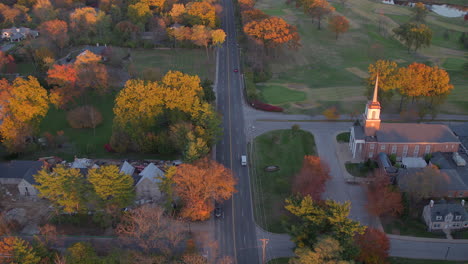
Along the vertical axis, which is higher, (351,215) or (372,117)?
(372,117)

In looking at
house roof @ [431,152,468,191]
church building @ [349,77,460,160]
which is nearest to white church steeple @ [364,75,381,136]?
church building @ [349,77,460,160]

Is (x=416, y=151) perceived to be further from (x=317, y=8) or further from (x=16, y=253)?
(x=317, y=8)

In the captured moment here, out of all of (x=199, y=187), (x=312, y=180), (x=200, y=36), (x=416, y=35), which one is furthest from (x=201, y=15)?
(x=199, y=187)

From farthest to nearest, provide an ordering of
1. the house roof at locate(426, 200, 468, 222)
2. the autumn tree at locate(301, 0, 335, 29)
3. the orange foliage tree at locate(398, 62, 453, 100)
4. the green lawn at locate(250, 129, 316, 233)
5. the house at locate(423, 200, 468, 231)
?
the autumn tree at locate(301, 0, 335, 29) < the orange foliage tree at locate(398, 62, 453, 100) < the green lawn at locate(250, 129, 316, 233) < the house roof at locate(426, 200, 468, 222) < the house at locate(423, 200, 468, 231)

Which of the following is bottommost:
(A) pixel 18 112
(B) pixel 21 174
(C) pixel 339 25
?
(B) pixel 21 174

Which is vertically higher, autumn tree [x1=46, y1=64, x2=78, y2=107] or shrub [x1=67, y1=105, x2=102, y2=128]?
autumn tree [x1=46, y1=64, x2=78, y2=107]

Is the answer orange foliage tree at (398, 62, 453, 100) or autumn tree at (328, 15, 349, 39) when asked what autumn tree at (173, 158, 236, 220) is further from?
autumn tree at (328, 15, 349, 39)
